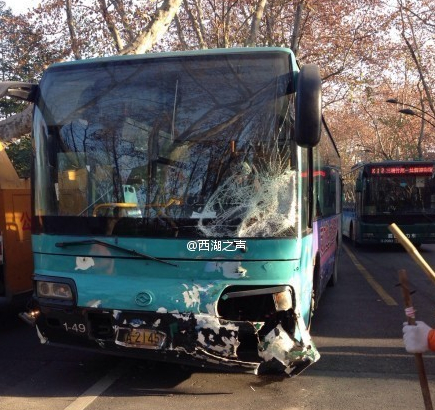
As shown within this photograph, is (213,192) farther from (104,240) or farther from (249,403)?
(249,403)

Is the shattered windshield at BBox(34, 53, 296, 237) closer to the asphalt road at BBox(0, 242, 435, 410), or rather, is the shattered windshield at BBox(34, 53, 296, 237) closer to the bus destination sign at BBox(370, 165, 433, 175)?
the asphalt road at BBox(0, 242, 435, 410)

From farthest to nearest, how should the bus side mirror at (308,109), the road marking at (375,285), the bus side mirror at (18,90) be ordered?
the road marking at (375,285), the bus side mirror at (18,90), the bus side mirror at (308,109)

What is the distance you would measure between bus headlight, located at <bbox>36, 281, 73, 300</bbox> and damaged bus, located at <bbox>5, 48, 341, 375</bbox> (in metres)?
0.01

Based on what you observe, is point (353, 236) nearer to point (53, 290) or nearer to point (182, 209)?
point (182, 209)

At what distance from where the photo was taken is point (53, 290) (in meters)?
4.48

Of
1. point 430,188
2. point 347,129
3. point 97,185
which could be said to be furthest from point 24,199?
point 347,129

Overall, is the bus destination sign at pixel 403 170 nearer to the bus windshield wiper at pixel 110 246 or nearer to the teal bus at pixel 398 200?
the teal bus at pixel 398 200

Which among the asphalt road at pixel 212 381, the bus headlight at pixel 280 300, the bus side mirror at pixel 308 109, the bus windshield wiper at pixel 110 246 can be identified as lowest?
the asphalt road at pixel 212 381

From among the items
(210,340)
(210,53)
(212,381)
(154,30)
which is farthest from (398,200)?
(210,340)

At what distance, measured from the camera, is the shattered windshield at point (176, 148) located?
4.16 m

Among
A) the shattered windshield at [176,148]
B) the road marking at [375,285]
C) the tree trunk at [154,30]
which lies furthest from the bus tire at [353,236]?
the shattered windshield at [176,148]

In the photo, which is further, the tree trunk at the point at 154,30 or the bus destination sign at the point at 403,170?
the bus destination sign at the point at 403,170

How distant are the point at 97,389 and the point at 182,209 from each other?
1850 millimetres

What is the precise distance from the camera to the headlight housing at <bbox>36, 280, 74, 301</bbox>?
4.38m
